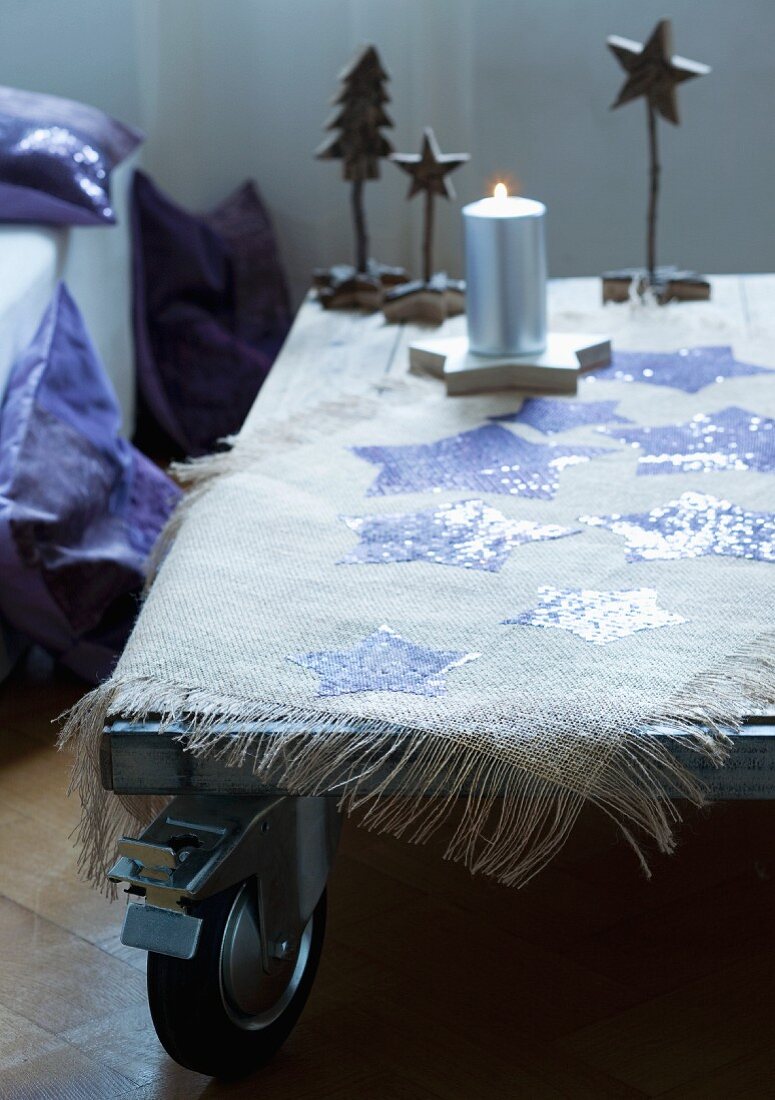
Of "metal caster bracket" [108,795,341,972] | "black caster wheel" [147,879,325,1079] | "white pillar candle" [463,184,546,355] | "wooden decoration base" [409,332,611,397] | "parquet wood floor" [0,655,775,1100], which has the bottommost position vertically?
"parquet wood floor" [0,655,775,1100]

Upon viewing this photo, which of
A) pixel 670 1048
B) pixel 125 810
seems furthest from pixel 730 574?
pixel 125 810

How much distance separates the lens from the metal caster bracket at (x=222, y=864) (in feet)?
2.33

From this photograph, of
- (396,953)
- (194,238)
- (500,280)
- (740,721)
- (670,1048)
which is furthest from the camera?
(194,238)

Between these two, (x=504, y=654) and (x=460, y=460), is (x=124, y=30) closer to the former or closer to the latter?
(x=460, y=460)

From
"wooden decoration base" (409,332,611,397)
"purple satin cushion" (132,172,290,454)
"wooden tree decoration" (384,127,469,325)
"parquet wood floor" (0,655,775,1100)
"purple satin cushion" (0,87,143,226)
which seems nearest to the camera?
"parquet wood floor" (0,655,775,1100)

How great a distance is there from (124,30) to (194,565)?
5.21 ft

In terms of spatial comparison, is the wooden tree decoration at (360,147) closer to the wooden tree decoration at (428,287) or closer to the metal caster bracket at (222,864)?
the wooden tree decoration at (428,287)

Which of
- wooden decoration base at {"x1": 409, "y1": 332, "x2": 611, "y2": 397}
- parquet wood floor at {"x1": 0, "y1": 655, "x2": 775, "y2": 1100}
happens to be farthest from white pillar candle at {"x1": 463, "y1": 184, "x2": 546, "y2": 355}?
parquet wood floor at {"x1": 0, "y1": 655, "x2": 775, "y2": 1100}

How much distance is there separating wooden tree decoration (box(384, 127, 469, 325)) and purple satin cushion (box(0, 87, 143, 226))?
0.40 m

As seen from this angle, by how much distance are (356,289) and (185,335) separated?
0.54 metres

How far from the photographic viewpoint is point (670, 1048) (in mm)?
825

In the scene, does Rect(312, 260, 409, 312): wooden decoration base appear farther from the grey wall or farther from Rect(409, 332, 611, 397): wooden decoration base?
A: the grey wall

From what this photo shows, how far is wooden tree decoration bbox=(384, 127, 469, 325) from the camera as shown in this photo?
5.09ft

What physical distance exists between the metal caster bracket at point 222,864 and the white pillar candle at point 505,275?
611mm
